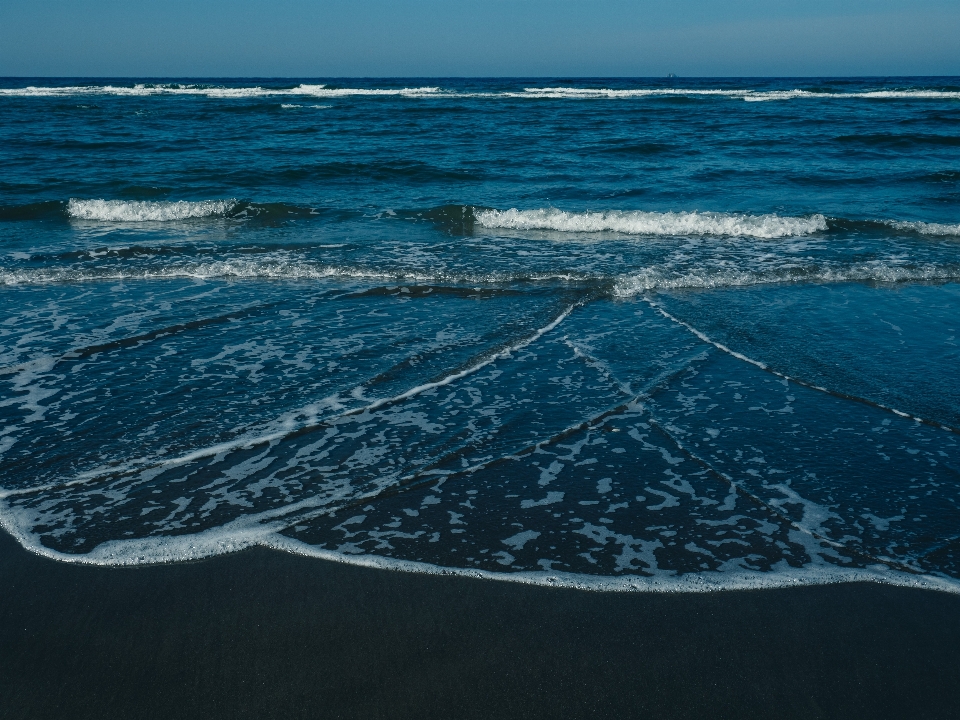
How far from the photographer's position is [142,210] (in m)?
13.1

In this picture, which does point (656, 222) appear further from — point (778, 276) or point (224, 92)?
point (224, 92)

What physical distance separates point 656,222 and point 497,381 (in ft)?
23.2

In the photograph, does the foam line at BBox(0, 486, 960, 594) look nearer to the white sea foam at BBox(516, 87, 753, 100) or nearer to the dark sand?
the dark sand

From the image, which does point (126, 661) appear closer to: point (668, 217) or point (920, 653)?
point (920, 653)

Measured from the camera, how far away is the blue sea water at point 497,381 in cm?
372

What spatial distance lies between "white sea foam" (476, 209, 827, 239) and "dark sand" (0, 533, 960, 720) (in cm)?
888

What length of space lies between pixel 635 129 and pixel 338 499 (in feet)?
75.7

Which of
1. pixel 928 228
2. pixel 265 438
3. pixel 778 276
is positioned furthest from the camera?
pixel 928 228

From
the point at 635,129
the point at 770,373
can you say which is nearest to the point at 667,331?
the point at 770,373

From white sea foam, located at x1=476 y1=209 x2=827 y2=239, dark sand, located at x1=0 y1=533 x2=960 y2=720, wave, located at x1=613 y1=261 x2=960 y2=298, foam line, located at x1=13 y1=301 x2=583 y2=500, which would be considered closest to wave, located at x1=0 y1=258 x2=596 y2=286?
wave, located at x1=613 y1=261 x2=960 y2=298

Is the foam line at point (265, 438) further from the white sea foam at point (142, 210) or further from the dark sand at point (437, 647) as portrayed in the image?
the white sea foam at point (142, 210)

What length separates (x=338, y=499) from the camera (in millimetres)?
4012

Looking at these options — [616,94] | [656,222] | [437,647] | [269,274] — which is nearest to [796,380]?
[437,647]

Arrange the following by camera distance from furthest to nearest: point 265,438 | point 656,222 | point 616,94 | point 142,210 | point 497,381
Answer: point 616,94 → point 142,210 → point 656,222 → point 497,381 → point 265,438
